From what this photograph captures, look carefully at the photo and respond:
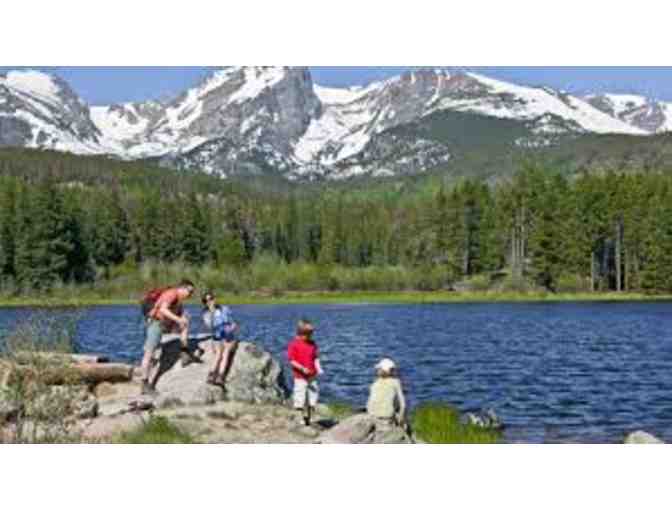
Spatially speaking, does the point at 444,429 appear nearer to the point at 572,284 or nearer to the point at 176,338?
the point at 176,338

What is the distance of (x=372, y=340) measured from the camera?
63719 millimetres

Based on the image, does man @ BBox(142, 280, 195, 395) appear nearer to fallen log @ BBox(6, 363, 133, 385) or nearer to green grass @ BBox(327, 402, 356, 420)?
fallen log @ BBox(6, 363, 133, 385)

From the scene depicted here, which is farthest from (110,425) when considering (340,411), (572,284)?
(572,284)

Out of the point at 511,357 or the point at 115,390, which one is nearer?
the point at 115,390

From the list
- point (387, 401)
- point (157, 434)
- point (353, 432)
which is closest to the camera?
point (157, 434)

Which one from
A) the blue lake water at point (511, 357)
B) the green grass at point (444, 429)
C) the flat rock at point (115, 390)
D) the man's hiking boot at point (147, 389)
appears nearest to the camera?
the green grass at point (444, 429)

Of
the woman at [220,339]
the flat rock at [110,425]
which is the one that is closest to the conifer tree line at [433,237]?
the woman at [220,339]

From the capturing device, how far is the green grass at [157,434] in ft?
68.0

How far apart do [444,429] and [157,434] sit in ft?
25.8

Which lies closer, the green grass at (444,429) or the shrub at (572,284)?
the green grass at (444,429)

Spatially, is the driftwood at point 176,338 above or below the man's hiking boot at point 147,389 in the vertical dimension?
above

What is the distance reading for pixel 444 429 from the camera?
27.0m

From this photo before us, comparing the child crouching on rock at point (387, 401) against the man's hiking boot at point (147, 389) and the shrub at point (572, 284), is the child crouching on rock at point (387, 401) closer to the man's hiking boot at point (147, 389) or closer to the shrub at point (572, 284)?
the man's hiking boot at point (147, 389)

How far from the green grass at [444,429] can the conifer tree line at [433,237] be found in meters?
102
